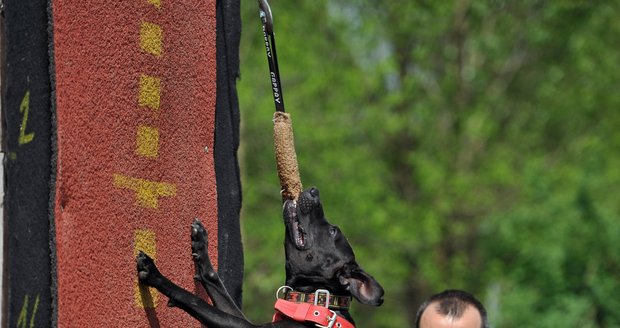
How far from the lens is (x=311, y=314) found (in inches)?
198

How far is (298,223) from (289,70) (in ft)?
57.0

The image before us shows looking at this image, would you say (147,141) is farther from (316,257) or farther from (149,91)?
(316,257)

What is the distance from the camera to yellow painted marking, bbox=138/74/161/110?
4336 mm

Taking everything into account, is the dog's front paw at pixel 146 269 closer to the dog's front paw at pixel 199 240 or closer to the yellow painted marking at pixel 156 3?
the dog's front paw at pixel 199 240

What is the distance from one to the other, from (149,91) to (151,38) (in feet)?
0.65

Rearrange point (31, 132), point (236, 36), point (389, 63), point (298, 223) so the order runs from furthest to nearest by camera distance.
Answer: point (389, 63), point (298, 223), point (236, 36), point (31, 132)


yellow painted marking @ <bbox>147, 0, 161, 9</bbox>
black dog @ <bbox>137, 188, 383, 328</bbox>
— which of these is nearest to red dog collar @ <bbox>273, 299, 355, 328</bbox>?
black dog @ <bbox>137, 188, 383, 328</bbox>

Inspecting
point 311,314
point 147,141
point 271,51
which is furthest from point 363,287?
point 147,141

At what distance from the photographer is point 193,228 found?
4.67 meters

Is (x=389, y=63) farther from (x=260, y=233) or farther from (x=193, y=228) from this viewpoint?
(x=193, y=228)

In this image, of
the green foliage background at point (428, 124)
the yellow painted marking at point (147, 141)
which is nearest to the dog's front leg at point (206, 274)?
the yellow painted marking at point (147, 141)

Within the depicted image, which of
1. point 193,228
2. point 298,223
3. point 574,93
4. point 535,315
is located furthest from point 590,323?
point 574,93

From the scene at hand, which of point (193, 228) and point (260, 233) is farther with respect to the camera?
point (260, 233)

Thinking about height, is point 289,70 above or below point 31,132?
above
